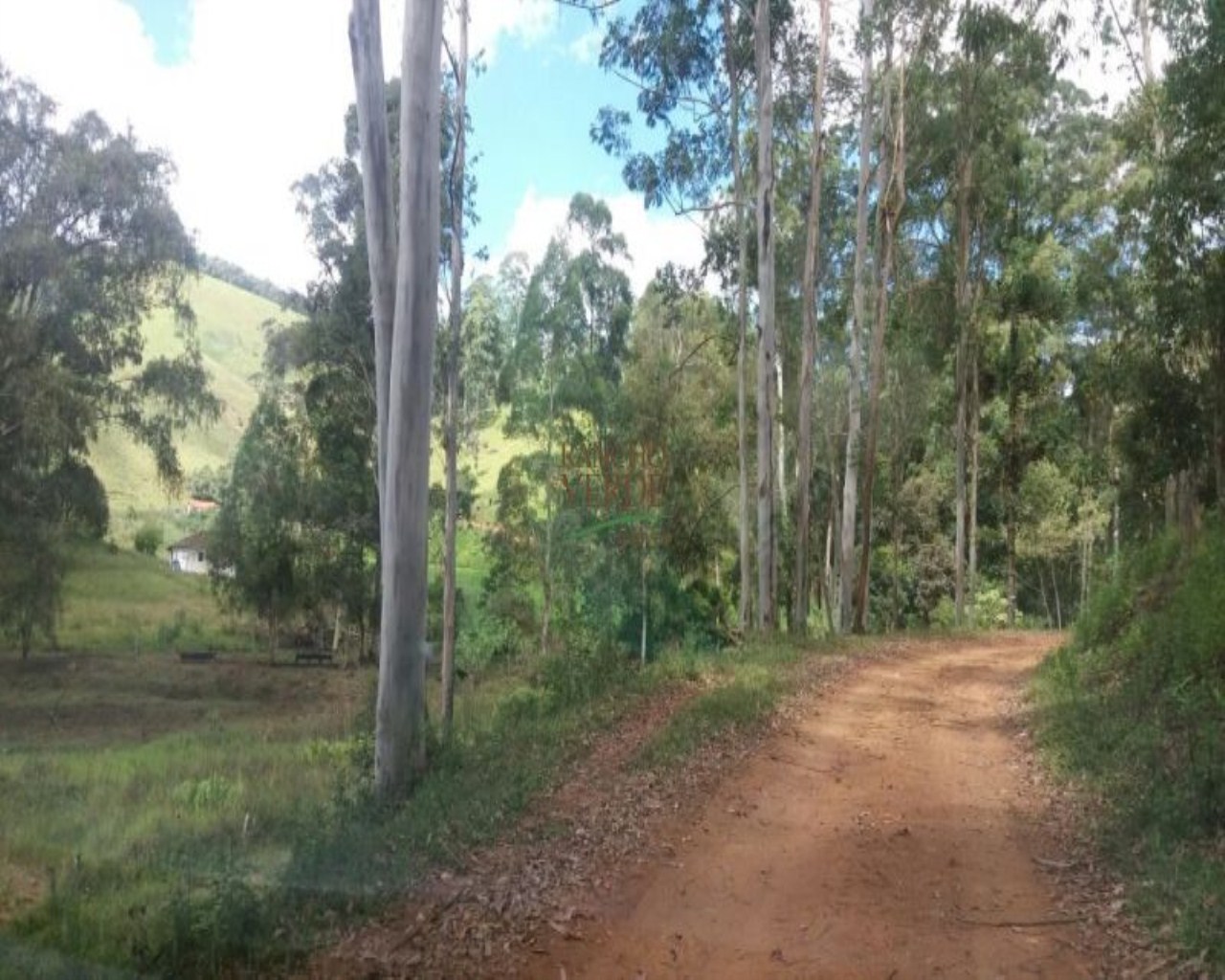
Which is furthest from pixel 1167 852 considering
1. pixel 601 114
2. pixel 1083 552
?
pixel 1083 552

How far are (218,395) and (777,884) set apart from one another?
48426 mm

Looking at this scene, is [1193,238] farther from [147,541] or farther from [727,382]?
[147,541]

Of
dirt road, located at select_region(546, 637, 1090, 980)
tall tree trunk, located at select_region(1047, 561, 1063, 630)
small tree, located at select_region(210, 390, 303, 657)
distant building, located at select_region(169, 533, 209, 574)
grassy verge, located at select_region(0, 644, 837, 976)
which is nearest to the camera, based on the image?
dirt road, located at select_region(546, 637, 1090, 980)

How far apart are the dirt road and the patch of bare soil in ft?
0.05

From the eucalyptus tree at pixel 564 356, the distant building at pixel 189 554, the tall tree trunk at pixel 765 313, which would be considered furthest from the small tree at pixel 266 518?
the distant building at pixel 189 554

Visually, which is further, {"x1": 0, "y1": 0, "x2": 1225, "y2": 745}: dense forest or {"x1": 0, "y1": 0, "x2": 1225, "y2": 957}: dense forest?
{"x1": 0, "y1": 0, "x2": 1225, "y2": 745}: dense forest

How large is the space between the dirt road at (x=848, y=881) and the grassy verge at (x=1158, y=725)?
→ 1.62 feet

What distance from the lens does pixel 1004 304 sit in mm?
30297

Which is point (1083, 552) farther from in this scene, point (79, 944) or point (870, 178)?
point (79, 944)

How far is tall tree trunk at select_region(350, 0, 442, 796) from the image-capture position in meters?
7.90

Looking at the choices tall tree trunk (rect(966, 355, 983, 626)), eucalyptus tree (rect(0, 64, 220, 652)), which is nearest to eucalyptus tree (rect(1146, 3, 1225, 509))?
tall tree trunk (rect(966, 355, 983, 626))

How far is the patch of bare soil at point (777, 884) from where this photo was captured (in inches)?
Answer: 194

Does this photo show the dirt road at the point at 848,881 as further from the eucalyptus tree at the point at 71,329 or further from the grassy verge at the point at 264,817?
the eucalyptus tree at the point at 71,329

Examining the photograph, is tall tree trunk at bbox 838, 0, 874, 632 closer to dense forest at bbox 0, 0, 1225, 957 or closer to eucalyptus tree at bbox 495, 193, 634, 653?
dense forest at bbox 0, 0, 1225, 957
